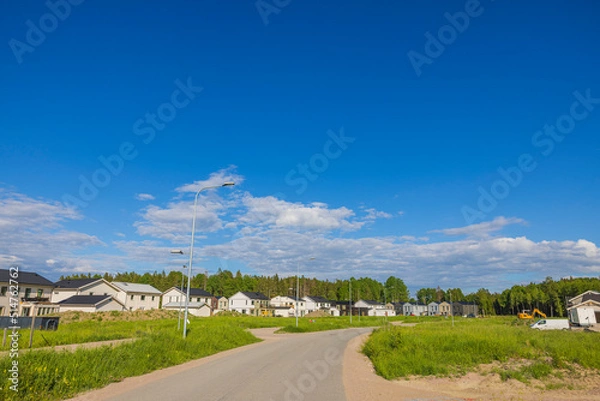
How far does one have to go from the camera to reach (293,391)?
11281mm

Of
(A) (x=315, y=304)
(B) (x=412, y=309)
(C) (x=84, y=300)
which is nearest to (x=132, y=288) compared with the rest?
(C) (x=84, y=300)

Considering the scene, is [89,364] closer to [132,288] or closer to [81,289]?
[81,289]

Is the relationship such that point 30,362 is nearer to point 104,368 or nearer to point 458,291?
point 104,368

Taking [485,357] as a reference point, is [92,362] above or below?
above

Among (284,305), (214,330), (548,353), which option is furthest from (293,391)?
(284,305)

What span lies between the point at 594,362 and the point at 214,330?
69.5ft

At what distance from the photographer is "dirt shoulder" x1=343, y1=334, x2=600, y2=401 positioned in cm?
1131

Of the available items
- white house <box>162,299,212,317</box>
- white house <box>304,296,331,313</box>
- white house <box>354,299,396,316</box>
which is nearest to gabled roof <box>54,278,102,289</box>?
white house <box>162,299,212,317</box>

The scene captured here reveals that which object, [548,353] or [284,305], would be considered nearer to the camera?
[548,353]

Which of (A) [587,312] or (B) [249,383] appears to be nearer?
(B) [249,383]

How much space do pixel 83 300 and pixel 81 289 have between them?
218 inches

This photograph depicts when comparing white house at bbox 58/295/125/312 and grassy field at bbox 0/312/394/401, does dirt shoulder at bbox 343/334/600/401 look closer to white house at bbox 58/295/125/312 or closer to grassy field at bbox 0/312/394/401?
grassy field at bbox 0/312/394/401

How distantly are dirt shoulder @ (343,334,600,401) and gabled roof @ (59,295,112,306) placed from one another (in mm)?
58056

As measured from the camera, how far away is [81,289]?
6431 cm
